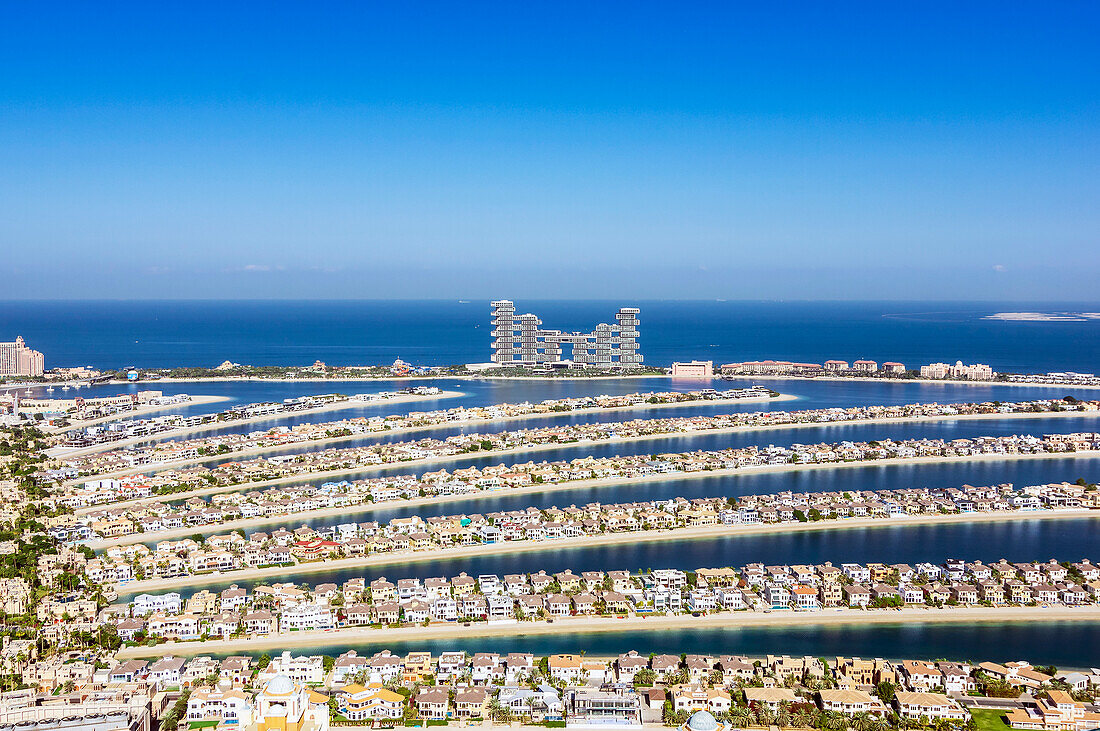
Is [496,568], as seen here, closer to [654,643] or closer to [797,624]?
[654,643]

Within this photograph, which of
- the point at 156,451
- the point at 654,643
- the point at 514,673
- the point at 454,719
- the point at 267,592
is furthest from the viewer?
the point at 156,451

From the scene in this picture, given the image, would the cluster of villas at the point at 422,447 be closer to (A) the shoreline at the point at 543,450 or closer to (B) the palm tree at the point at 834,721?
(A) the shoreline at the point at 543,450

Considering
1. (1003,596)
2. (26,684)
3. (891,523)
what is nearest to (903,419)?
→ (891,523)

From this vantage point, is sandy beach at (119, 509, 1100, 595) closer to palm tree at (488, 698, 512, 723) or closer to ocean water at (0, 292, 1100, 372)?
palm tree at (488, 698, 512, 723)

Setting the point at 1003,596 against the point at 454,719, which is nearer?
the point at 454,719

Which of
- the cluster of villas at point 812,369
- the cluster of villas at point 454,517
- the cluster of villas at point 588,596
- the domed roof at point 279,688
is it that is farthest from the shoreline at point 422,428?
the domed roof at point 279,688
